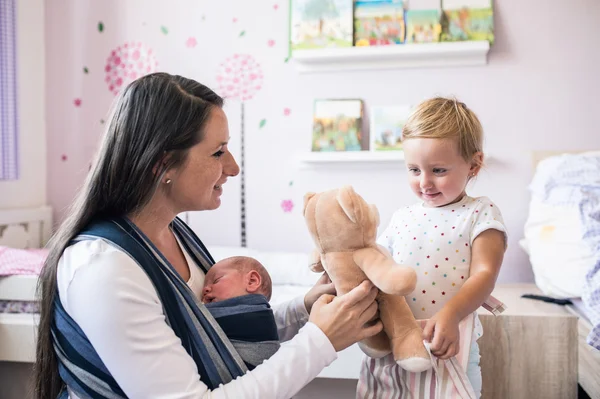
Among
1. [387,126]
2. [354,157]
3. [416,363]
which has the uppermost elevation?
[387,126]

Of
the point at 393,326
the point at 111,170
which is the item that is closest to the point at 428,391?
the point at 393,326

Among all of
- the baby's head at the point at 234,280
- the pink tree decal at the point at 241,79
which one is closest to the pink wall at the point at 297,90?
the pink tree decal at the point at 241,79

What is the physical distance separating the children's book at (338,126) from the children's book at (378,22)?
11.8 inches

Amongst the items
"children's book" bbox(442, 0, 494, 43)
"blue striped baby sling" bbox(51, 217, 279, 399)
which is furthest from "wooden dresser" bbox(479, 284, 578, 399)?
"children's book" bbox(442, 0, 494, 43)

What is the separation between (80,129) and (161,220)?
6.98 ft

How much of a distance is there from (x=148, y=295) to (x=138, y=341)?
0.08 metres

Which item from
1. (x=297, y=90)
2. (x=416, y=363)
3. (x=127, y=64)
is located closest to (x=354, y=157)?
(x=297, y=90)

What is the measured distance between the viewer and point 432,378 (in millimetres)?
1165

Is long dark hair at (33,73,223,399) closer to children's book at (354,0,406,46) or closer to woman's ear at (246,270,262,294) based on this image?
woman's ear at (246,270,262,294)

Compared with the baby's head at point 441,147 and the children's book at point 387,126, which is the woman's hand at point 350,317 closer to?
the baby's head at point 441,147

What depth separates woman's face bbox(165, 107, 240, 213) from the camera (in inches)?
45.1

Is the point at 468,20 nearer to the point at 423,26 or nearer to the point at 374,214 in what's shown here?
the point at 423,26

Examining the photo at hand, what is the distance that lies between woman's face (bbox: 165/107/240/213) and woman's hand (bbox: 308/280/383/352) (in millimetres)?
336

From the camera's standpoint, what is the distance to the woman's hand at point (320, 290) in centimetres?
127
